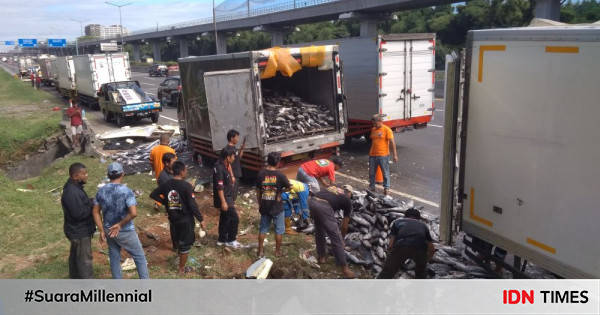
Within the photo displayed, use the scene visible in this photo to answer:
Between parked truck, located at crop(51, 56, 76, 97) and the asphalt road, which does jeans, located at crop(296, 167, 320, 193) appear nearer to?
the asphalt road

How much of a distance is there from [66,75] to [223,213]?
1108 inches

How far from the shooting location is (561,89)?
4.02 meters

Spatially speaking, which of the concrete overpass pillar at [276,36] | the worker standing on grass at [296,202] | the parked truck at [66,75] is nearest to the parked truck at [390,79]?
the worker standing on grass at [296,202]

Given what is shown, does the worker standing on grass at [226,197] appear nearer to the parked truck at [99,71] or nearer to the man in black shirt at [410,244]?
the man in black shirt at [410,244]

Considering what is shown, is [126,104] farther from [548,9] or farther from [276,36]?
[276,36]

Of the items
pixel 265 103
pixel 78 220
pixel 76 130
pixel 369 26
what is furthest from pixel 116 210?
pixel 369 26

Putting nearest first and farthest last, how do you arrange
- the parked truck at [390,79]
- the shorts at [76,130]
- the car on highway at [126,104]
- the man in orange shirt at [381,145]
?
the man in orange shirt at [381,145] → the parked truck at [390,79] → the shorts at [76,130] → the car on highway at [126,104]

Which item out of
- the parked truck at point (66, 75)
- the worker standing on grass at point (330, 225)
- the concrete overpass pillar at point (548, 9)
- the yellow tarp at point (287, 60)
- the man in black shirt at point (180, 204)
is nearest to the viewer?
the man in black shirt at point (180, 204)

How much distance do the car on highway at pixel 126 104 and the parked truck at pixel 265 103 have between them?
7.52 meters

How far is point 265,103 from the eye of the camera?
434 inches

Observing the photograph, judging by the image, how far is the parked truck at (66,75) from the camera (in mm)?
28891

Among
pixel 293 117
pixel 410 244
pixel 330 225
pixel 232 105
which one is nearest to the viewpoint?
pixel 410 244

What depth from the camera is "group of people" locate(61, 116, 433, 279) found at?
16.6 feet

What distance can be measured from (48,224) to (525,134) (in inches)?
304
